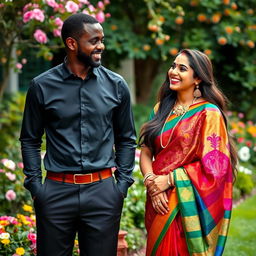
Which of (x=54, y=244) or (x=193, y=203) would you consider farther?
(x=193, y=203)

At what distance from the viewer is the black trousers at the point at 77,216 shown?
304cm

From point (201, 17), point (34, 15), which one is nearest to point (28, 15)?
point (34, 15)

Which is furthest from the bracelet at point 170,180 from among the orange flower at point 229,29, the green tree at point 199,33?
the orange flower at point 229,29

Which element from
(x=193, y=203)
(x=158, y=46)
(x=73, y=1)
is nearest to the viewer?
(x=193, y=203)

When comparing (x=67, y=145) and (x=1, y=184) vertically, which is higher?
(x=67, y=145)

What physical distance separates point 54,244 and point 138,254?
1981mm

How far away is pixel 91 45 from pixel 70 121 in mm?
441

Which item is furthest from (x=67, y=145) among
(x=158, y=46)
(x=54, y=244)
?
(x=158, y=46)

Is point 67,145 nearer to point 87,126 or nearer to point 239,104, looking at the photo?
point 87,126

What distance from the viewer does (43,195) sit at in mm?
3059

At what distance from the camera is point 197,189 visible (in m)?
3.33

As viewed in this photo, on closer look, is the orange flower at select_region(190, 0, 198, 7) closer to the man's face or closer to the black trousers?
the man's face

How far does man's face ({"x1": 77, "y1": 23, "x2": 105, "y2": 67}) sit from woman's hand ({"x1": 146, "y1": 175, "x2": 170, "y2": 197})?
0.87 metres

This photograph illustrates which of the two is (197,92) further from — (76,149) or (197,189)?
(76,149)
